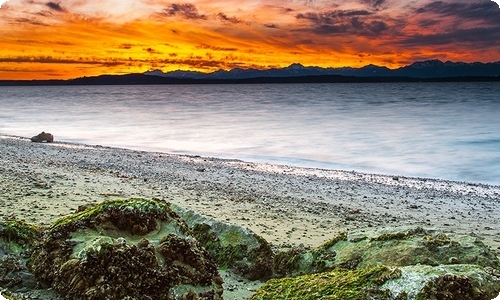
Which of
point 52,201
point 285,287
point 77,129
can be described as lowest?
point 77,129

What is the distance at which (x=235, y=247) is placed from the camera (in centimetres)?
535

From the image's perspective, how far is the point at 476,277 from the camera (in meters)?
3.41

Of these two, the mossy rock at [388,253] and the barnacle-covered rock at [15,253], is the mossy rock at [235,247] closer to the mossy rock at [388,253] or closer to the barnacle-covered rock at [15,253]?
the mossy rock at [388,253]

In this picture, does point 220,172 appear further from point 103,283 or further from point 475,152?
point 475,152

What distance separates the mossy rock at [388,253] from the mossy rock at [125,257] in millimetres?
1377

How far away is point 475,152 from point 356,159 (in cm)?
740

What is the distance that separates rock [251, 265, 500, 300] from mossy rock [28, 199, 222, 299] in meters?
0.58

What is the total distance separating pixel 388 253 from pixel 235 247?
5.03 ft

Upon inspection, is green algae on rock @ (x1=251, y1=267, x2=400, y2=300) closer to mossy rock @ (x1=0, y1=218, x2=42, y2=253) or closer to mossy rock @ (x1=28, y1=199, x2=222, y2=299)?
mossy rock @ (x1=28, y1=199, x2=222, y2=299)

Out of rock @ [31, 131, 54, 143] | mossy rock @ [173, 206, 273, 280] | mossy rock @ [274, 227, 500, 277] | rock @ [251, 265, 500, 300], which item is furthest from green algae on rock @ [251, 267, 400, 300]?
rock @ [31, 131, 54, 143]

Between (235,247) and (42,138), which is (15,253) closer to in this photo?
(235,247)

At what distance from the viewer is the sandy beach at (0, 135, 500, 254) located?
927 cm

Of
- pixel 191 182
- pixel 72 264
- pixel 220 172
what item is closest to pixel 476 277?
pixel 72 264

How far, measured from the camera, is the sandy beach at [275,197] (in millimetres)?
9266
